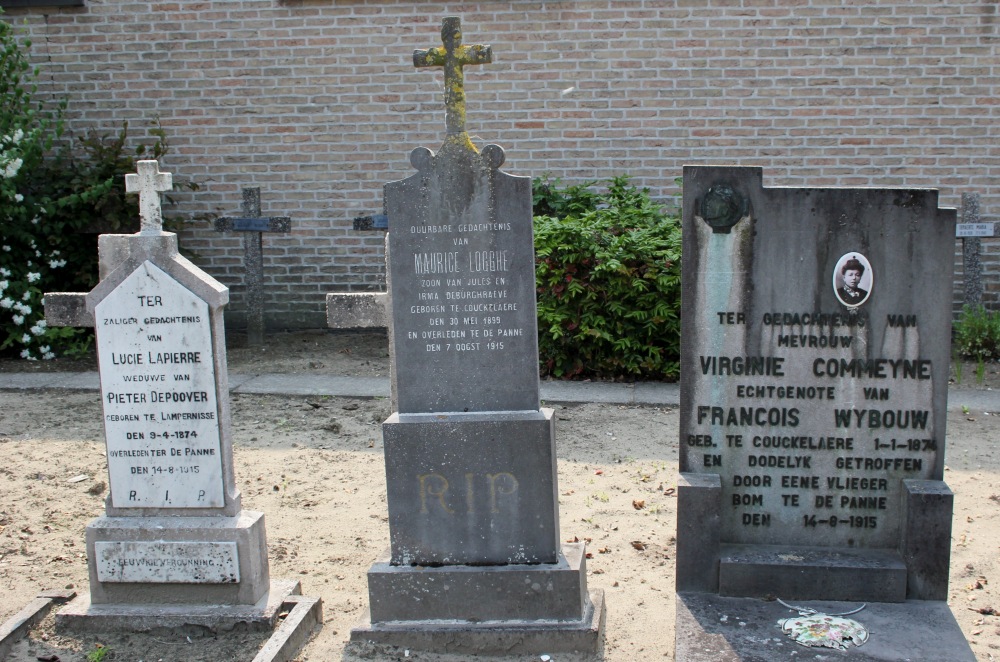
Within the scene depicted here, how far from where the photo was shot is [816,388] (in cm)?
386

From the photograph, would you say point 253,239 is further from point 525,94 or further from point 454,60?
point 454,60

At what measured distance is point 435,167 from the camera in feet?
12.8

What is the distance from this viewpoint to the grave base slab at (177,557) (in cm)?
414

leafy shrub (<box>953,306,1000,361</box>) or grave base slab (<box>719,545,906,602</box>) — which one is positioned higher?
leafy shrub (<box>953,306,1000,361</box>)

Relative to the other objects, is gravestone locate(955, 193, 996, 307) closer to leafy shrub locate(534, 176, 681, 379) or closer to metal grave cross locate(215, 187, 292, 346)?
leafy shrub locate(534, 176, 681, 379)

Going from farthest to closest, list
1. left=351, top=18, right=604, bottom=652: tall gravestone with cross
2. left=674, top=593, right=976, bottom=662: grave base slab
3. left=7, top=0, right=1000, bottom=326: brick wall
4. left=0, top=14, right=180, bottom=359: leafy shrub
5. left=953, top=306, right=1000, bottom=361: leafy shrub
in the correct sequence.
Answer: left=7, top=0, right=1000, bottom=326: brick wall < left=0, top=14, right=180, bottom=359: leafy shrub < left=953, top=306, right=1000, bottom=361: leafy shrub < left=351, top=18, right=604, bottom=652: tall gravestone with cross < left=674, top=593, right=976, bottom=662: grave base slab

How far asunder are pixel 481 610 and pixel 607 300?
422cm

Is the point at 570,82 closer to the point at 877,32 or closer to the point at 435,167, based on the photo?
the point at 877,32

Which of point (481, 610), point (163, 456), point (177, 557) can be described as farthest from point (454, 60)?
point (177, 557)

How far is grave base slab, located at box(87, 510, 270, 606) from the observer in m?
4.14

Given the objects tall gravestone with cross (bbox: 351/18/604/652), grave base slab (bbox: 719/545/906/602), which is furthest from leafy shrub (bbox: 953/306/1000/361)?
tall gravestone with cross (bbox: 351/18/604/652)

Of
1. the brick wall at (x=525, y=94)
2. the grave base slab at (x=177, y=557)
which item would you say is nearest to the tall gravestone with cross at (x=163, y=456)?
the grave base slab at (x=177, y=557)

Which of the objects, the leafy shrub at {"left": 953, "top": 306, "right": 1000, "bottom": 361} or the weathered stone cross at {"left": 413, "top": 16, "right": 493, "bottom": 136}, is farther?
the leafy shrub at {"left": 953, "top": 306, "right": 1000, "bottom": 361}

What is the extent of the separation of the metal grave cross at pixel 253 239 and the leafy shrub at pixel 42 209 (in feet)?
3.15
